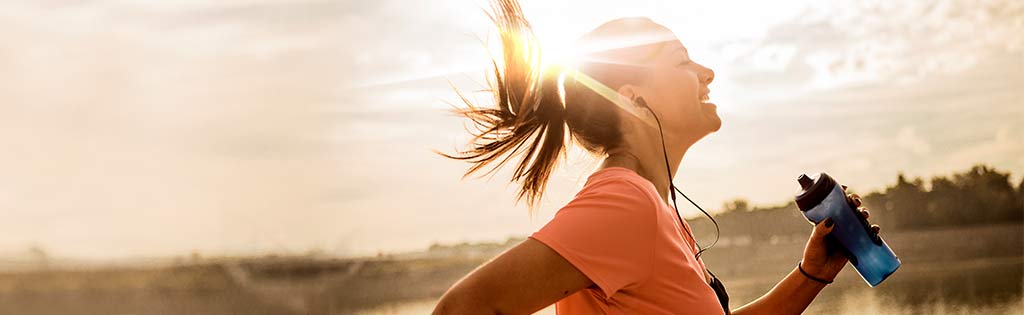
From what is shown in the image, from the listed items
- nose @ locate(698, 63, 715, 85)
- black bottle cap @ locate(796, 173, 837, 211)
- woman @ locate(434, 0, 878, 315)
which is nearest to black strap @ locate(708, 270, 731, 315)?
woman @ locate(434, 0, 878, 315)

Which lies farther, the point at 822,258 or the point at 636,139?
the point at 822,258

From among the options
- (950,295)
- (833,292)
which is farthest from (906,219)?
(950,295)

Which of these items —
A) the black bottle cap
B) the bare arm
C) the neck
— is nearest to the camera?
the bare arm

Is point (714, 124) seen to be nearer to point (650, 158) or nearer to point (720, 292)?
point (650, 158)

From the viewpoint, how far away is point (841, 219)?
2326 mm

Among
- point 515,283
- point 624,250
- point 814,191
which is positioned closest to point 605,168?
point 624,250

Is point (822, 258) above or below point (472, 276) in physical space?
below

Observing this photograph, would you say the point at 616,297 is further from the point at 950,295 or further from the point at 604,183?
the point at 950,295

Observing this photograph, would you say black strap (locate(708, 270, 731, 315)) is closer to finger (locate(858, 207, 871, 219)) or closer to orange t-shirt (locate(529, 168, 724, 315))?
orange t-shirt (locate(529, 168, 724, 315))

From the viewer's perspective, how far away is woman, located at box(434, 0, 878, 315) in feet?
4.84

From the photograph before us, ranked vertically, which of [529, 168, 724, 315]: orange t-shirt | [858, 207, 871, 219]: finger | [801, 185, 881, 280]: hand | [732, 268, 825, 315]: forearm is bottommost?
[732, 268, 825, 315]: forearm

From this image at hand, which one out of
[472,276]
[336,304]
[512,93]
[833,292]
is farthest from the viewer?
[336,304]

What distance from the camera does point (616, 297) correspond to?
1.55m

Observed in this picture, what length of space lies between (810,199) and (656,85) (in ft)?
2.33
